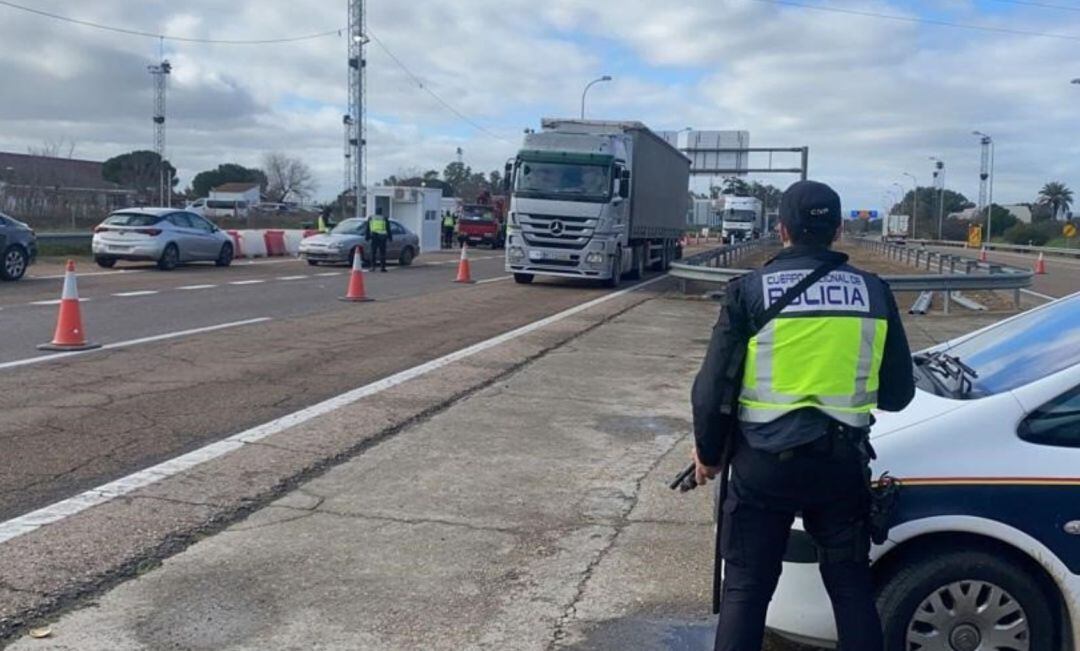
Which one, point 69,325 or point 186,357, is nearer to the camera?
point 186,357

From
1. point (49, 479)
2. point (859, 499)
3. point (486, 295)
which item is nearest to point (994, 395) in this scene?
point (859, 499)

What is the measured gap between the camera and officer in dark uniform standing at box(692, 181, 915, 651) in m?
3.55

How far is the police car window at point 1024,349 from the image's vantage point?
14.5 ft

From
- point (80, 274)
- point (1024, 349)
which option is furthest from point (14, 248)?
point (1024, 349)

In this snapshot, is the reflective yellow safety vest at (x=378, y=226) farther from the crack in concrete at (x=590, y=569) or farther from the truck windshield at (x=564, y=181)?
the crack in concrete at (x=590, y=569)

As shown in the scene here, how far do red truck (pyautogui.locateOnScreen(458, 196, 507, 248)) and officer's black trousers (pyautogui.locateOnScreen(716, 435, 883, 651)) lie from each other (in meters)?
49.5

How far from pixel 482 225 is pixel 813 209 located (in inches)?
1966

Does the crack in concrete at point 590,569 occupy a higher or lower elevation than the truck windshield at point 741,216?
lower

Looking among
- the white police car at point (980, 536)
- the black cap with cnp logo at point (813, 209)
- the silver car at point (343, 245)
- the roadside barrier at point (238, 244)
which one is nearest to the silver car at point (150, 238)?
the silver car at point (343, 245)

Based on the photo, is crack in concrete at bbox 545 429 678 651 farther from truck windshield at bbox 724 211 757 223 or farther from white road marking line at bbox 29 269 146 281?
truck windshield at bbox 724 211 757 223

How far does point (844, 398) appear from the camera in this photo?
11.7ft

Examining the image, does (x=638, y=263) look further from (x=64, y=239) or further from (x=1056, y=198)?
(x=1056, y=198)

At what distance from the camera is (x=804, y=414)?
3539 mm

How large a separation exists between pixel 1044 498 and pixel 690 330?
529 inches
